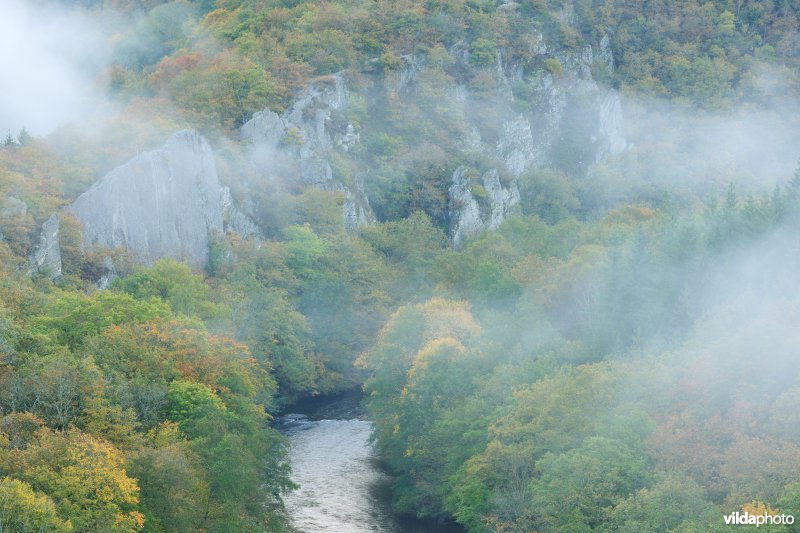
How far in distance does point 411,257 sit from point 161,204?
2885cm

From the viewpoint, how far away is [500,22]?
15838 cm

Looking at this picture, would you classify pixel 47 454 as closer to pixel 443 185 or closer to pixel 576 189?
pixel 443 185

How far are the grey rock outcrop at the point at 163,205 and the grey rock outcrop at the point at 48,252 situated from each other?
4775 millimetres

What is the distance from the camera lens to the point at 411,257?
11981cm

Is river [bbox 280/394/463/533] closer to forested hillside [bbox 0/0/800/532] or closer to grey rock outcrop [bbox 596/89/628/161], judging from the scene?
forested hillside [bbox 0/0/800/532]

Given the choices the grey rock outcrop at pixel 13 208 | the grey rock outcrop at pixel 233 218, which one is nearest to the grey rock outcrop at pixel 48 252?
the grey rock outcrop at pixel 13 208

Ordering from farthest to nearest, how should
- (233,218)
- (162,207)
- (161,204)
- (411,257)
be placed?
1. (411,257)
2. (233,218)
3. (162,207)
4. (161,204)

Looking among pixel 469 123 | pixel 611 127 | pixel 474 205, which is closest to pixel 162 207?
pixel 474 205

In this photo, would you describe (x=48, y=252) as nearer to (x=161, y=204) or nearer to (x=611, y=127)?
(x=161, y=204)

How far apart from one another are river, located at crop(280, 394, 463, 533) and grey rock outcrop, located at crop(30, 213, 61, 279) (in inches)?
791

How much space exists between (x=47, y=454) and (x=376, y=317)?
59029 mm

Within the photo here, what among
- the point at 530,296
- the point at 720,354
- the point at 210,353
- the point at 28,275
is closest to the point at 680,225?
the point at 530,296

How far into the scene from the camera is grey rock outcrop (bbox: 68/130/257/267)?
95000 millimetres

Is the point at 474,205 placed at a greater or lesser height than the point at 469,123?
lesser
